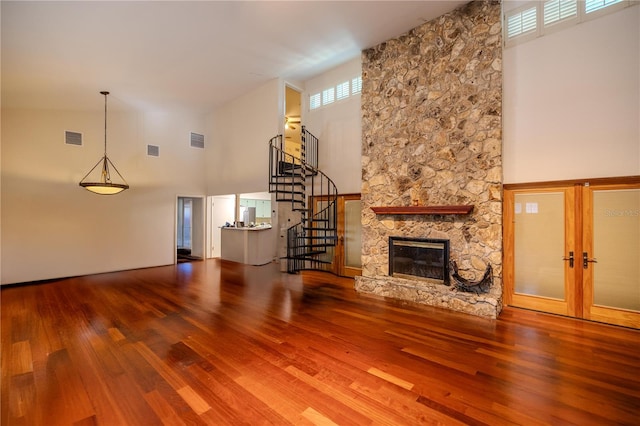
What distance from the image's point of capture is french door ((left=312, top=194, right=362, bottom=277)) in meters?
6.43

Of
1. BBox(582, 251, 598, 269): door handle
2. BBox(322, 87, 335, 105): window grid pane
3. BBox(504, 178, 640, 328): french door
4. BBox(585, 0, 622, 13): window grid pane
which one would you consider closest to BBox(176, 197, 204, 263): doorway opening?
BBox(322, 87, 335, 105): window grid pane

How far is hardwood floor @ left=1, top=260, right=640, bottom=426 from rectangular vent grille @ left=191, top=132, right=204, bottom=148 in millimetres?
5685

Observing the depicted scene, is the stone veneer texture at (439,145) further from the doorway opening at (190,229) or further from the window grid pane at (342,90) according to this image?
the doorway opening at (190,229)

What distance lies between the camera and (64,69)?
16.0ft

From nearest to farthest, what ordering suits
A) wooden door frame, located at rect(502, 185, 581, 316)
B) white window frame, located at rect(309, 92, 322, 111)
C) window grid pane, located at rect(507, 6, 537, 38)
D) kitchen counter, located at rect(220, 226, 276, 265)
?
wooden door frame, located at rect(502, 185, 581, 316)
window grid pane, located at rect(507, 6, 537, 38)
white window frame, located at rect(309, 92, 322, 111)
kitchen counter, located at rect(220, 226, 276, 265)

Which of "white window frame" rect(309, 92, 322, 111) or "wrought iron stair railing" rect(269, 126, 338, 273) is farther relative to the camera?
"white window frame" rect(309, 92, 322, 111)

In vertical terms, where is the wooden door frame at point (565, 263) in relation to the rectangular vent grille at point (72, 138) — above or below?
below

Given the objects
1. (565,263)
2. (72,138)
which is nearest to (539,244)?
(565,263)

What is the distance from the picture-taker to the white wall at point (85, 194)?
6016 mm

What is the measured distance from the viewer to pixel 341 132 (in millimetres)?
6656

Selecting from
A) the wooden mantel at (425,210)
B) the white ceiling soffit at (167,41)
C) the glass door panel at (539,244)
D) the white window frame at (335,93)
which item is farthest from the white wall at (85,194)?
the glass door panel at (539,244)

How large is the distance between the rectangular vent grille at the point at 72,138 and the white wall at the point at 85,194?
0.26ft

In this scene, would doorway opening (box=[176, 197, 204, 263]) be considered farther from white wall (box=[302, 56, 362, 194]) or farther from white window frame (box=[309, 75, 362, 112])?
white window frame (box=[309, 75, 362, 112])

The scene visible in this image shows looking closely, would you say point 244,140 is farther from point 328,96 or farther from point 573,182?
point 573,182
